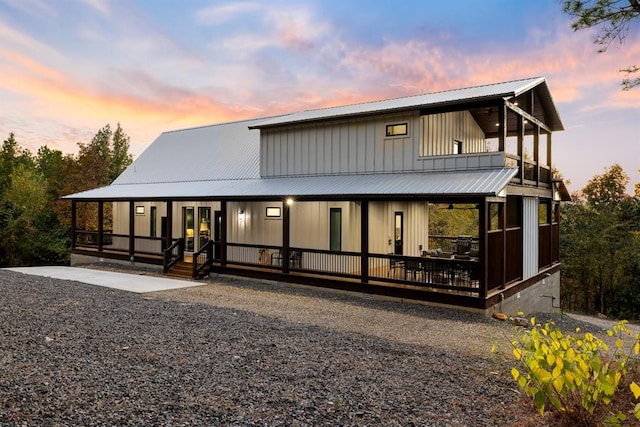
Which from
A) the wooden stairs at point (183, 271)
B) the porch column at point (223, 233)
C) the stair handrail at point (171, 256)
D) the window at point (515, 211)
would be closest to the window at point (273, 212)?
the porch column at point (223, 233)

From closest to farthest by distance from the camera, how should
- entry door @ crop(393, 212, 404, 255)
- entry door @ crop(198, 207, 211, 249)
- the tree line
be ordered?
entry door @ crop(393, 212, 404, 255) < entry door @ crop(198, 207, 211, 249) < the tree line

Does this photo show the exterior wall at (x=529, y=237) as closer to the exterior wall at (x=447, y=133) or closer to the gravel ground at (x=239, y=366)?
the exterior wall at (x=447, y=133)

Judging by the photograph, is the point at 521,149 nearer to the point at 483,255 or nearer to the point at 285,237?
the point at 483,255

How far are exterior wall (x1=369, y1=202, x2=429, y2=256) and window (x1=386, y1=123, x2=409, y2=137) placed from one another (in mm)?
2627

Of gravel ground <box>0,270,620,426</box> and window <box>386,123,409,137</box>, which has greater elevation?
window <box>386,123,409,137</box>

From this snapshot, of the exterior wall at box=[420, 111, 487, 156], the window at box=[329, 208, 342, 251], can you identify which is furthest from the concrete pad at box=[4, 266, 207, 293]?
the exterior wall at box=[420, 111, 487, 156]

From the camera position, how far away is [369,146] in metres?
15.2

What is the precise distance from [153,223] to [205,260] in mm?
5945

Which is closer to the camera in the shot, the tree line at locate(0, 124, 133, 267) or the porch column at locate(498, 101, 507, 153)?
the porch column at locate(498, 101, 507, 153)

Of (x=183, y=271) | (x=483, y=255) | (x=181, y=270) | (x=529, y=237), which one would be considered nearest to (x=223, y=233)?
(x=183, y=271)

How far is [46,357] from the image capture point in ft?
18.8

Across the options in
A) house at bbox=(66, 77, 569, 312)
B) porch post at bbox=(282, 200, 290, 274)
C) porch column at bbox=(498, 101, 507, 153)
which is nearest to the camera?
house at bbox=(66, 77, 569, 312)

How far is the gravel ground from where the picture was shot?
14.5 feet

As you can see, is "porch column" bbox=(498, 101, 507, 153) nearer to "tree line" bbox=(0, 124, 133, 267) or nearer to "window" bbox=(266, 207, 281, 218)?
"window" bbox=(266, 207, 281, 218)
